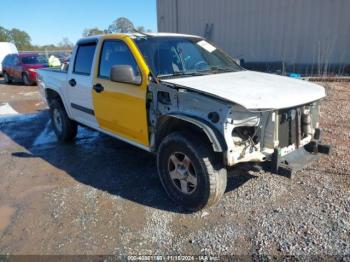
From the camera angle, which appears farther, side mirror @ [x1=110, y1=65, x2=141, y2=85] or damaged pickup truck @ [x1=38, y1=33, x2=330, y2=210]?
side mirror @ [x1=110, y1=65, x2=141, y2=85]

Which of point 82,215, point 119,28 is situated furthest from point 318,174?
point 119,28

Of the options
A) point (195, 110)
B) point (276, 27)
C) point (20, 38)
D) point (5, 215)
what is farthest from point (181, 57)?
point (20, 38)

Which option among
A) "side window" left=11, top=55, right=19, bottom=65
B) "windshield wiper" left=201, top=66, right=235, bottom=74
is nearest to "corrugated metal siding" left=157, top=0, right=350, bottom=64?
"windshield wiper" left=201, top=66, right=235, bottom=74

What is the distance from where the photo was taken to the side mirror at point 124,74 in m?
3.61

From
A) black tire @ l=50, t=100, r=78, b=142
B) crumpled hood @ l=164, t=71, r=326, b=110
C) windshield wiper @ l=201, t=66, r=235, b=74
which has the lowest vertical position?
black tire @ l=50, t=100, r=78, b=142

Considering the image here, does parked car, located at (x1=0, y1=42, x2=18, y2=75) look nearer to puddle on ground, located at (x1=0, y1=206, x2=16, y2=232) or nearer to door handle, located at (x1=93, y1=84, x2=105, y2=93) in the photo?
door handle, located at (x1=93, y1=84, x2=105, y2=93)

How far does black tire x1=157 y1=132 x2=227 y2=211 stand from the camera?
3152 millimetres

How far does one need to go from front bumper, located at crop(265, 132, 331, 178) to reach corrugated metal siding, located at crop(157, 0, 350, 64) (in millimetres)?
7193

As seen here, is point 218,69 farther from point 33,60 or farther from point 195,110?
point 33,60

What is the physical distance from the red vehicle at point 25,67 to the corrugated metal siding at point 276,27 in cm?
767

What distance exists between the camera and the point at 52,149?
5824 mm

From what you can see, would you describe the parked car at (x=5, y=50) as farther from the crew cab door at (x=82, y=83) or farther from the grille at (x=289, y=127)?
the grille at (x=289, y=127)

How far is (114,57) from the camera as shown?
4242mm

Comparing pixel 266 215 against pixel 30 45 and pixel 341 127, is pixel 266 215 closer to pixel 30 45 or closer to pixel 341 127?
pixel 341 127
